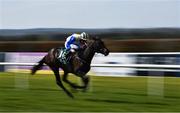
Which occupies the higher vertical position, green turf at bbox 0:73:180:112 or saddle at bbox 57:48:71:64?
saddle at bbox 57:48:71:64

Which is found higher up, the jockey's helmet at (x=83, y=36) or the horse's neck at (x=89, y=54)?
the jockey's helmet at (x=83, y=36)

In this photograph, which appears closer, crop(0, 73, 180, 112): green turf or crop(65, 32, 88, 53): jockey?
crop(0, 73, 180, 112): green turf

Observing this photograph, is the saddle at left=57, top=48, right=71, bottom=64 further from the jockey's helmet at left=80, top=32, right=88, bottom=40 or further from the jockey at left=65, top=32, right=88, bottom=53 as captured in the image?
the jockey's helmet at left=80, top=32, right=88, bottom=40

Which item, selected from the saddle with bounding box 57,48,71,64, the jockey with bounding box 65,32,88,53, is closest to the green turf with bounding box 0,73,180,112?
the saddle with bounding box 57,48,71,64

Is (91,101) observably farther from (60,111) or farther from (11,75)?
(11,75)

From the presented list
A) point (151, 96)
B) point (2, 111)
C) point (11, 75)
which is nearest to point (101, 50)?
point (151, 96)

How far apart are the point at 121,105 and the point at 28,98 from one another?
2.34 meters

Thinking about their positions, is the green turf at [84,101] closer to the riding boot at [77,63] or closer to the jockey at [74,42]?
the riding boot at [77,63]

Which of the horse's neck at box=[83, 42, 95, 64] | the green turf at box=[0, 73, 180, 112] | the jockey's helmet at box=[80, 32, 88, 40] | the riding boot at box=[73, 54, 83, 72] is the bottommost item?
the green turf at box=[0, 73, 180, 112]

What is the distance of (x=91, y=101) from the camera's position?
934cm

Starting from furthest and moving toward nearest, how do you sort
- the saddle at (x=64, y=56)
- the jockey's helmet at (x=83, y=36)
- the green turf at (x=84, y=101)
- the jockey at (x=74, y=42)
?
the saddle at (x=64, y=56)
the jockey at (x=74, y=42)
the jockey's helmet at (x=83, y=36)
the green turf at (x=84, y=101)

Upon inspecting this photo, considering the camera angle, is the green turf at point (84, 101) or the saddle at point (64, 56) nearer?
the green turf at point (84, 101)

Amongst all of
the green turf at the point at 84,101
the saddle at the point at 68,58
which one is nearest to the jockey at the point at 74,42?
the saddle at the point at 68,58

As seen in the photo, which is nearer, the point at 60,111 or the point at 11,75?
the point at 60,111
